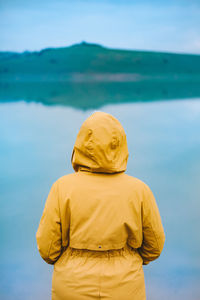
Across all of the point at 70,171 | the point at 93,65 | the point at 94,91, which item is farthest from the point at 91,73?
the point at 70,171

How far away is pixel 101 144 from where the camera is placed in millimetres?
950

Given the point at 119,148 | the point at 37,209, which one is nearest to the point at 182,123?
the point at 37,209

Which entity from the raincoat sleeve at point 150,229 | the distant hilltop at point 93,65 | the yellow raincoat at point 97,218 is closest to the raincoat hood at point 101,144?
the yellow raincoat at point 97,218

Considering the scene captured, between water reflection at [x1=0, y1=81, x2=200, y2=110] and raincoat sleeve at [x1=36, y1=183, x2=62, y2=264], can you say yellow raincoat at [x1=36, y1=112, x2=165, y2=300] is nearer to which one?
raincoat sleeve at [x1=36, y1=183, x2=62, y2=264]

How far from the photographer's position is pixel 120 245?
3.21ft

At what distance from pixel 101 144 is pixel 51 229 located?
0.26 m

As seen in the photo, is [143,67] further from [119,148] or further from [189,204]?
[119,148]

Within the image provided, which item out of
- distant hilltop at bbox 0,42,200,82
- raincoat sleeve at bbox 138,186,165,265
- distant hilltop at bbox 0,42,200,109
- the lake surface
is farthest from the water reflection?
raincoat sleeve at bbox 138,186,165,265

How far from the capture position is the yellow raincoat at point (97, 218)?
952mm

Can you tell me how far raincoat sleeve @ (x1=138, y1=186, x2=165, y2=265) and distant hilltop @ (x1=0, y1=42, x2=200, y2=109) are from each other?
6151mm

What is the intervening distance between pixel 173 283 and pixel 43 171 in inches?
81.3

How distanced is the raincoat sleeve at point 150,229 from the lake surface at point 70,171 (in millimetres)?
756

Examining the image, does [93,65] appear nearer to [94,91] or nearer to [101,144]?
[94,91]

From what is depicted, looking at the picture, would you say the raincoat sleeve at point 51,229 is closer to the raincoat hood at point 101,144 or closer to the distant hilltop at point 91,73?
the raincoat hood at point 101,144
